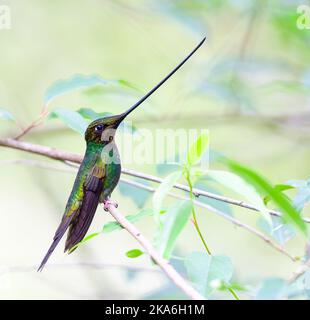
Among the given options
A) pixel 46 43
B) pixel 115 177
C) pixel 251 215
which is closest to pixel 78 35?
pixel 46 43

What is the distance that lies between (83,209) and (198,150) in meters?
0.35

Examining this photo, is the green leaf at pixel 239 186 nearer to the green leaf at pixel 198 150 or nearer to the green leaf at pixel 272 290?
the green leaf at pixel 198 150

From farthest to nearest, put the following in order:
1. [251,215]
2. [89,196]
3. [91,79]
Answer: [251,215], [91,79], [89,196]

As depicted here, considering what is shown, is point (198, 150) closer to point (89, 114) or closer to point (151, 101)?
point (89, 114)

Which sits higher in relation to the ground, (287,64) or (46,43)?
(46,43)

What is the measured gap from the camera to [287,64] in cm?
243

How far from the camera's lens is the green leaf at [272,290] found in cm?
104

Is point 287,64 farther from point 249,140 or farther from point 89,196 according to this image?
point 89,196

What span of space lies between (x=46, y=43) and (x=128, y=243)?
1.37 meters

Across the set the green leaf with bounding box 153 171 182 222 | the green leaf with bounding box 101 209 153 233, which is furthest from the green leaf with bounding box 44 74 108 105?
the green leaf with bounding box 153 171 182 222

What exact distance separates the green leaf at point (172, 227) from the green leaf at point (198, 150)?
133 millimetres

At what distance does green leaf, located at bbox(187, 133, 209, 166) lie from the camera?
942 mm

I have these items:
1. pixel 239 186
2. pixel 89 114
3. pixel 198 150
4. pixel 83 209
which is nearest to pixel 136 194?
pixel 89 114

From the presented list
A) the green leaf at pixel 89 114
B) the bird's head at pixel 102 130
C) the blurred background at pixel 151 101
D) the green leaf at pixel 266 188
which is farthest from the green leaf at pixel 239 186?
the blurred background at pixel 151 101
